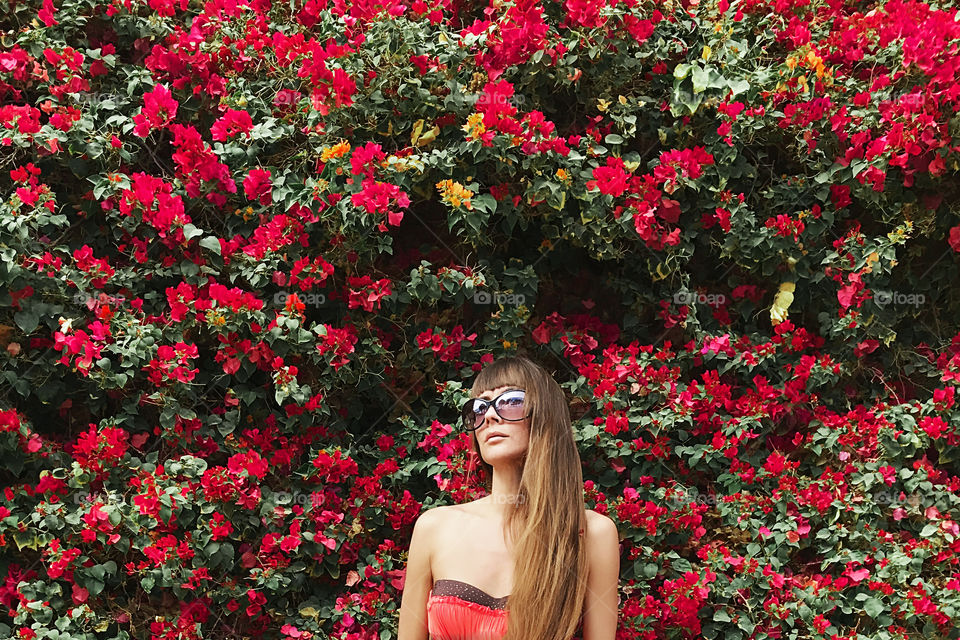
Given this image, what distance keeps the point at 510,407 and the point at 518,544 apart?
0.42 m

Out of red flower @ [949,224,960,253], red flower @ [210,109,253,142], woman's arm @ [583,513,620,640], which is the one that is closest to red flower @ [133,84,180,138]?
red flower @ [210,109,253,142]

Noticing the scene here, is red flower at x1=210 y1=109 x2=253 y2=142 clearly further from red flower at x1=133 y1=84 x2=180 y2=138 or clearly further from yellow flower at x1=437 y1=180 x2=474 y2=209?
yellow flower at x1=437 y1=180 x2=474 y2=209

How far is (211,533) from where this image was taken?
304 cm

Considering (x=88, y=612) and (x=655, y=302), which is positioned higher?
(x=655, y=302)

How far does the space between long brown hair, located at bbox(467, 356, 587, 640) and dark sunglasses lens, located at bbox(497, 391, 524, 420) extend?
3 centimetres

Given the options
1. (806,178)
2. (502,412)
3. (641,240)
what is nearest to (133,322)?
(502,412)

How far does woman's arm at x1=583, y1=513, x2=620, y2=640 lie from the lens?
105 inches

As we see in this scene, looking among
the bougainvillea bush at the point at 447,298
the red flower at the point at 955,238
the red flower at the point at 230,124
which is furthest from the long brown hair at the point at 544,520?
the red flower at the point at 955,238

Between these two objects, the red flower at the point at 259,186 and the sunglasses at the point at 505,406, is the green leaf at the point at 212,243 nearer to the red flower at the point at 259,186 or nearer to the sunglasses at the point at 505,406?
the red flower at the point at 259,186

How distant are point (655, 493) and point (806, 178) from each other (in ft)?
4.51

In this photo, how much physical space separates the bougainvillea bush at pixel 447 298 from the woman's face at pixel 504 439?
0.49 meters

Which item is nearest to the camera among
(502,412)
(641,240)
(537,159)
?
(502,412)

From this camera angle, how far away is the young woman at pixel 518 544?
2596 mm

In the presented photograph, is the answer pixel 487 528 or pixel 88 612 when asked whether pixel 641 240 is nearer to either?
pixel 487 528
